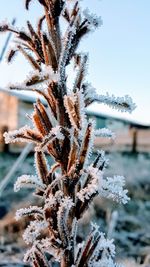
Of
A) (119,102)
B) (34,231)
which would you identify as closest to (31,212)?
(34,231)

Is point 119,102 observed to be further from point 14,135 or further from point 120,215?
point 120,215

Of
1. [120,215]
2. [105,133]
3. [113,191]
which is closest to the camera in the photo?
[113,191]

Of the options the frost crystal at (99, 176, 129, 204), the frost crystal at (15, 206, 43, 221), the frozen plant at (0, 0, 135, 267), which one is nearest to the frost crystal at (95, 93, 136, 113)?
the frozen plant at (0, 0, 135, 267)

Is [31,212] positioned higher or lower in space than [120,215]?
lower

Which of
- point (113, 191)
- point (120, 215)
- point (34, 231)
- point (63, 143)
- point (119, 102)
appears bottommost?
point (34, 231)

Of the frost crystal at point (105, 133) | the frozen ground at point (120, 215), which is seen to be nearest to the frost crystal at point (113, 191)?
the frost crystal at point (105, 133)

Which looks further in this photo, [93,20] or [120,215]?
[120,215]

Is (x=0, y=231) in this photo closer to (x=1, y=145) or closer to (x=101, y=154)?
(x=1, y=145)

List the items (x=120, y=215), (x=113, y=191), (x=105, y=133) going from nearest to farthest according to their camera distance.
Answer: (x=113, y=191) → (x=105, y=133) → (x=120, y=215)
